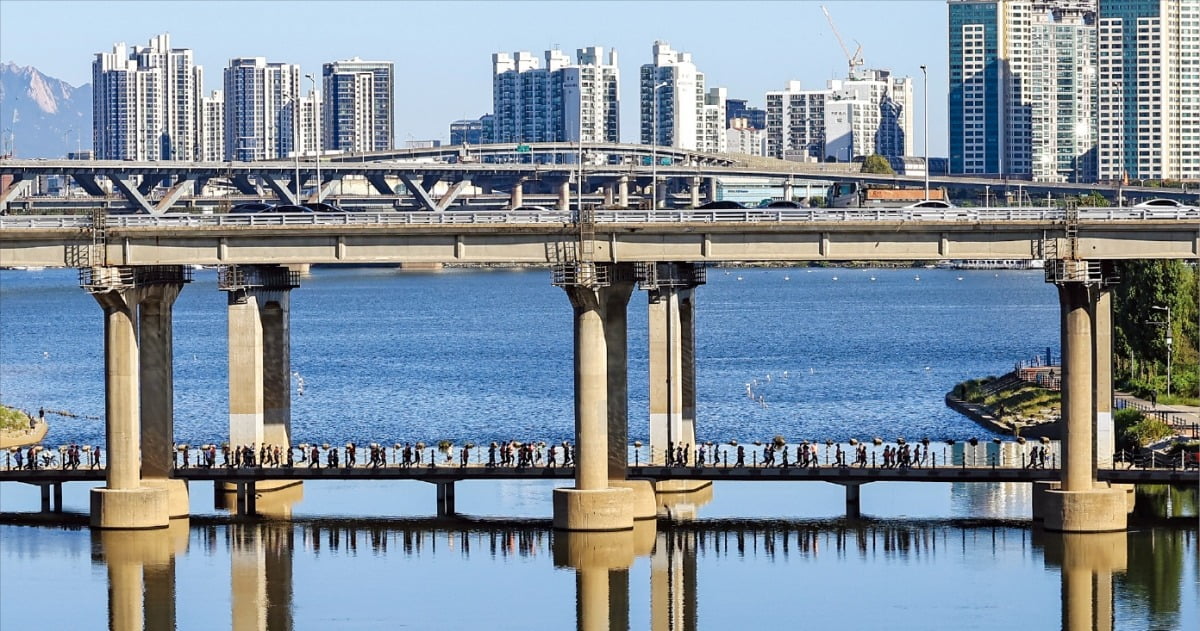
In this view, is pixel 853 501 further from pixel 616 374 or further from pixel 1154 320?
pixel 1154 320

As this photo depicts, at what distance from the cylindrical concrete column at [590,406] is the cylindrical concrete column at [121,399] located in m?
13.6

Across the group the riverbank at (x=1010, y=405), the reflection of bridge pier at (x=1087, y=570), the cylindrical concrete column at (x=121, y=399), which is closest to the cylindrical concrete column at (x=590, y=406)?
the reflection of bridge pier at (x=1087, y=570)

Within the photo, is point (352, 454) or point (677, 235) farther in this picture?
point (352, 454)

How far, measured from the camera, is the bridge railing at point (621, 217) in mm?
71875

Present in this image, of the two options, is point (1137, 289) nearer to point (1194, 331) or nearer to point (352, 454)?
point (1194, 331)

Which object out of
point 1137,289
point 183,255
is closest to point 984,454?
point 183,255

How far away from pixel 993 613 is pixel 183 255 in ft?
90.4

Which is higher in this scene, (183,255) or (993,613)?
(183,255)

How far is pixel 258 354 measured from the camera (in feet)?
262

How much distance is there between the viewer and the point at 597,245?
73.2 m

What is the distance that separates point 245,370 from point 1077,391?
87.7 ft

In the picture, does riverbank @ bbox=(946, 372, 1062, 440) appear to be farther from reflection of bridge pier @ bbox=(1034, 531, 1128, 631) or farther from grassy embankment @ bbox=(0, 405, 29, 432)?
grassy embankment @ bbox=(0, 405, 29, 432)

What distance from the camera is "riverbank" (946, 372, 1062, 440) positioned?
4289 inches

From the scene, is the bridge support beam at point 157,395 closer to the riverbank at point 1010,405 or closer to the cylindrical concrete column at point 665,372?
the cylindrical concrete column at point 665,372
